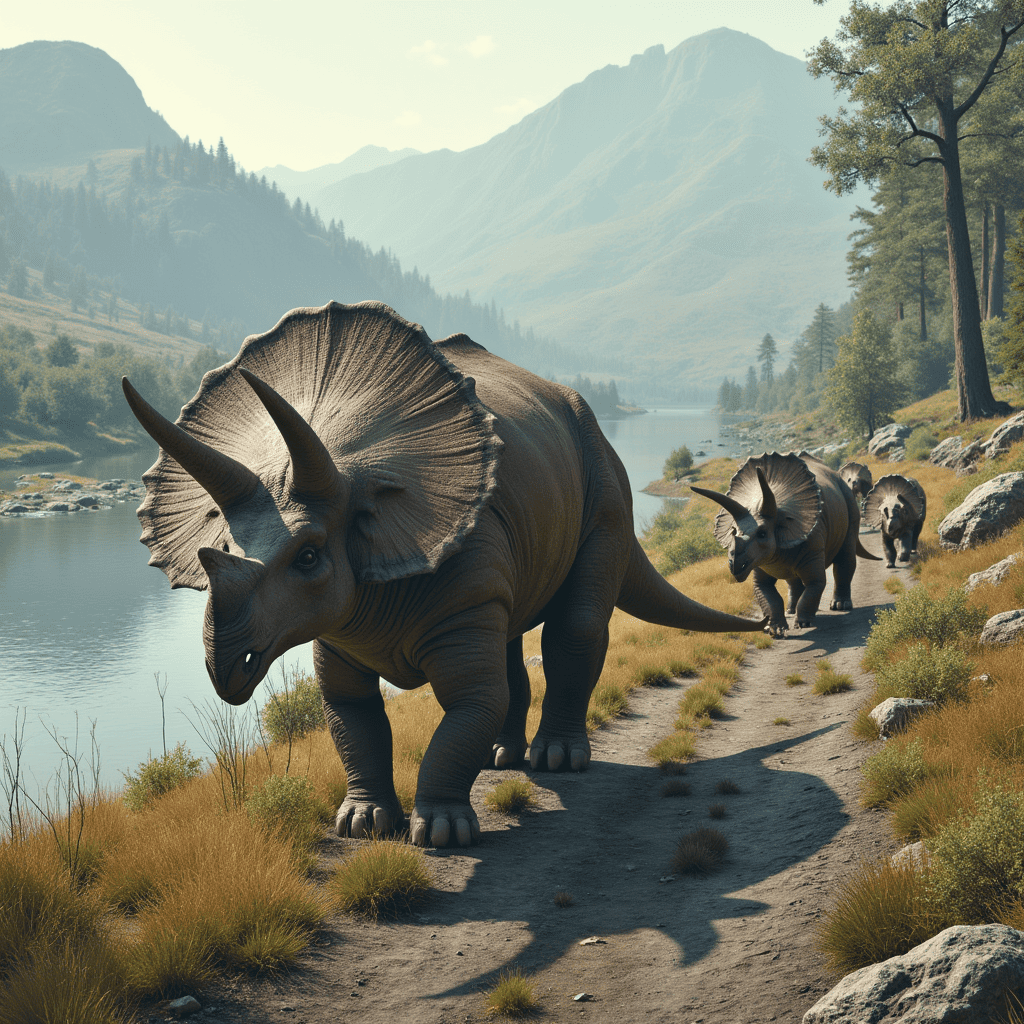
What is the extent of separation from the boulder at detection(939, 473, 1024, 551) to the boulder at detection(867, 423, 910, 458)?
22.6m

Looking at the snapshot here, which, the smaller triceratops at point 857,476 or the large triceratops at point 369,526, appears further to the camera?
the smaller triceratops at point 857,476

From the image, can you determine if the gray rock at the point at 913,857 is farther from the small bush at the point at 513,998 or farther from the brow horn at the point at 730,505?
the brow horn at the point at 730,505

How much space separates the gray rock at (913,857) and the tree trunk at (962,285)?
2550cm

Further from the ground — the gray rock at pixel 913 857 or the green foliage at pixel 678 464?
the green foliage at pixel 678 464

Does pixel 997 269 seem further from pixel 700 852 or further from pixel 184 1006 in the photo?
pixel 184 1006

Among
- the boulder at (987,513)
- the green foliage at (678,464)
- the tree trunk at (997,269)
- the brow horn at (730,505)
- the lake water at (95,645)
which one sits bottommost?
the lake water at (95,645)

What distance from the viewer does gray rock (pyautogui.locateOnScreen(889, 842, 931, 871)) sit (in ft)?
13.3

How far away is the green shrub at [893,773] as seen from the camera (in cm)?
538

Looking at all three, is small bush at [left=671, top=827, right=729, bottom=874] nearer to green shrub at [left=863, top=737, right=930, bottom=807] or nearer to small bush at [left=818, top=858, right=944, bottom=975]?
green shrub at [left=863, top=737, right=930, bottom=807]

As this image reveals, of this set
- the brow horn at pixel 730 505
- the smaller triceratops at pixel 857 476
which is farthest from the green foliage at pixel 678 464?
the brow horn at pixel 730 505

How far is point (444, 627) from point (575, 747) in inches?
106

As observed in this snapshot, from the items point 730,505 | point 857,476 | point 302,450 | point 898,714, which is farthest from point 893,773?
point 857,476

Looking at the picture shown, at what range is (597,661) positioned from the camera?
7359 mm

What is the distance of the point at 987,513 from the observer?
13625 millimetres
